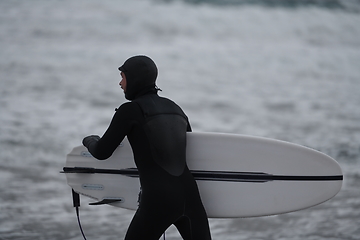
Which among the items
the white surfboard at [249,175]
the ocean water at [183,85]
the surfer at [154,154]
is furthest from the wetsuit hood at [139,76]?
the ocean water at [183,85]

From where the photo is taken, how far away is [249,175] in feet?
8.63

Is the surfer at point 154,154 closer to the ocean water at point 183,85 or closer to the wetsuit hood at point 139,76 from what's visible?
the wetsuit hood at point 139,76

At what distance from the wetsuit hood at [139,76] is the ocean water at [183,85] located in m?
1.60

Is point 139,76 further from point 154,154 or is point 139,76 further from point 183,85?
point 183,85

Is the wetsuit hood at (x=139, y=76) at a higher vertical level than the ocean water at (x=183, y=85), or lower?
lower

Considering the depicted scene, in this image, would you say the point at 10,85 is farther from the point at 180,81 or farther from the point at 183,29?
the point at 183,29

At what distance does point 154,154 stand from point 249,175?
697 mm

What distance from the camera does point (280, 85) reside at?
11.5 metres

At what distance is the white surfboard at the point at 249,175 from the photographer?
2.61m

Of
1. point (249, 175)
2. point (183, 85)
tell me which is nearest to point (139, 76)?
point (249, 175)

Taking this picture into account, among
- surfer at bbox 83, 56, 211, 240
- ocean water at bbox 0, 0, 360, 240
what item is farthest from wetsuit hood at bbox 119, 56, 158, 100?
ocean water at bbox 0, 0, 360, 240

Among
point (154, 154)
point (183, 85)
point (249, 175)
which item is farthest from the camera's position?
point (183, 85)

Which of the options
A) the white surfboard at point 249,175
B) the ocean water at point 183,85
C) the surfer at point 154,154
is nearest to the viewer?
the surfer at point 154,154

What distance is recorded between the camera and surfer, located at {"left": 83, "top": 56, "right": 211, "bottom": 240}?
2082mm
